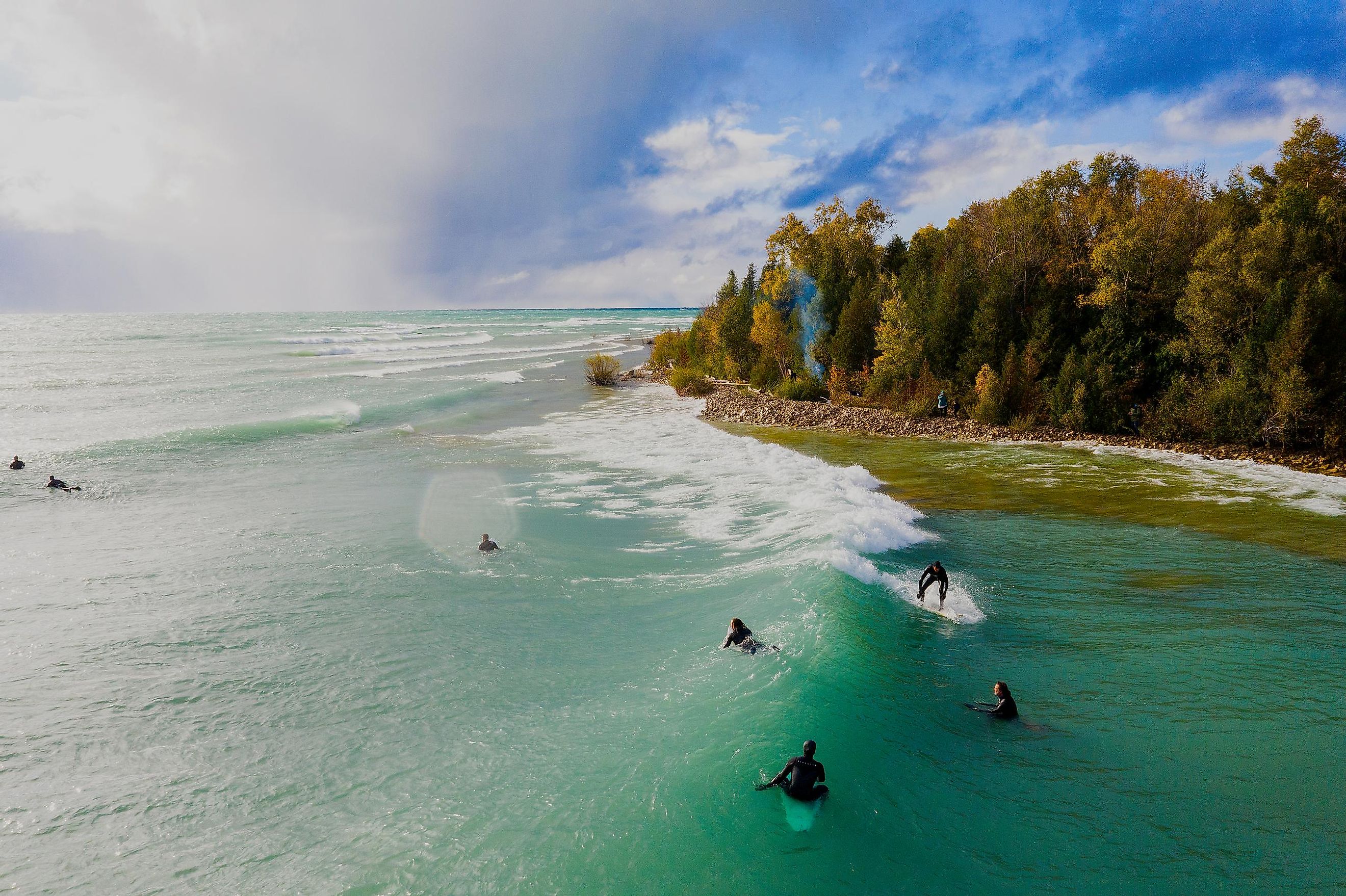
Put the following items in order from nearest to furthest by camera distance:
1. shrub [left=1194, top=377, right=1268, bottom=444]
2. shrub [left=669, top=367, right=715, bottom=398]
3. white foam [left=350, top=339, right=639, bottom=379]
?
shrub [left=1194, top=377, right=1268, bottom=444], shrub [left=669, top=367, right=715, bottom=398], white foam [left=350, top=339, right=639, bottom=379]

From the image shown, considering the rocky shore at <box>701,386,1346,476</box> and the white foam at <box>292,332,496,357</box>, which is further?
the white foam at <box>292,332,496,357</box>

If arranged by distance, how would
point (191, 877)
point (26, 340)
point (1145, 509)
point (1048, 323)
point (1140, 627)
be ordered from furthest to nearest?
1. point (26, 340)
2. point (1048, 323)
3. point (1145, 509)
4. point (1140, 627)
5. point (191, 877)

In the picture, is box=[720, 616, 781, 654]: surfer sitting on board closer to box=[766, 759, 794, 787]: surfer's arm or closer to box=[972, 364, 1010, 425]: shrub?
box=[766, 759, 794, 787]: surfer's arm

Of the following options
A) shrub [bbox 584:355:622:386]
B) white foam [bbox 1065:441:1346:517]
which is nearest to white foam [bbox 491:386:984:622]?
white foam [bbox 1065:441:1346:517]

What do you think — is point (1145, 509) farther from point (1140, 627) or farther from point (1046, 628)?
point (1046, 628)

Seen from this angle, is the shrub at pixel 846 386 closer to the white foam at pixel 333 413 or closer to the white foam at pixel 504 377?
the white foam at pixel 333 413

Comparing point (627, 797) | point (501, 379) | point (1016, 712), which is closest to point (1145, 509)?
point (1016, 712)
